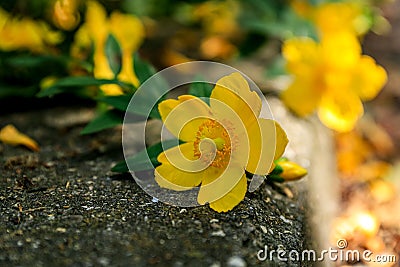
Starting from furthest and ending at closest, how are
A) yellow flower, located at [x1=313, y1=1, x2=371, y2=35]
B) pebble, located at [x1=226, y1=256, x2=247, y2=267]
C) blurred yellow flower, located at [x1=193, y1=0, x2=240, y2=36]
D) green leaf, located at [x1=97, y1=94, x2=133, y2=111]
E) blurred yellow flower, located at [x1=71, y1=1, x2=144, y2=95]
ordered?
1. blurred yellow flower, located at [x1=193, y1=0, x2=240, y2=36]
2. yellow flower, located at [x1=313, y1=1, x2=371, y2=35]
3. blurred yellow flower, located at [x1=71, y1=1, x2=144, y2=95]
4. green leaf, located at [x1=97, y1=94, x2=133, y2=111]
5. pebble, located at [x1=226, y1=256, x2=247, y2=267]

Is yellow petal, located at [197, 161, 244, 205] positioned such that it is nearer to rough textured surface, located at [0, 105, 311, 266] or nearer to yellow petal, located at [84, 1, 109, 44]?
rough textured surface, located at [0, 105, 311, 266]

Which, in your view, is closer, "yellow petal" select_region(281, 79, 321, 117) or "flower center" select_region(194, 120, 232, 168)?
"flower center" select_region(194, 120, 232, 168)

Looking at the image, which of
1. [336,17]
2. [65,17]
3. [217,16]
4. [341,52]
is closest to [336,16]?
[336,17]

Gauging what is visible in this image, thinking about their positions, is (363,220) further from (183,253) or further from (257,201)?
(183,253)

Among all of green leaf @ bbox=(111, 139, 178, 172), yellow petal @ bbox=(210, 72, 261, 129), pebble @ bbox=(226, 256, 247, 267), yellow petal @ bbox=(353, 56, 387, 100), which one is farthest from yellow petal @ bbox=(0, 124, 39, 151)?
yellow petal @ bbox=(353, 56, 387, 100)

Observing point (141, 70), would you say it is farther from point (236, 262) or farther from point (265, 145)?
point (236, 262)

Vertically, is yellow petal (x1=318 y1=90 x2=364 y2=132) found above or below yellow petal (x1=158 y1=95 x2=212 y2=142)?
below

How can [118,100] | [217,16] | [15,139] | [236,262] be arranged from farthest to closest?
[217,16] < [15,139] < [118,100] < [236,262]

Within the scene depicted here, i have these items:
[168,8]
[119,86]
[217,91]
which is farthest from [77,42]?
[217,91]
